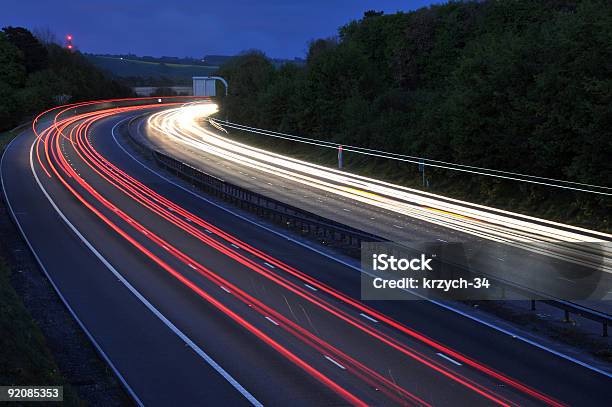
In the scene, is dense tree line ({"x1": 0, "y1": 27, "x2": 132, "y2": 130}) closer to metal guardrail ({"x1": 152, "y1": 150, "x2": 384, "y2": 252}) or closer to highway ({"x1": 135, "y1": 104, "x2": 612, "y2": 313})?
highway ({"x1": 135, "y1": 104, "x2": 612, "y2": 313})

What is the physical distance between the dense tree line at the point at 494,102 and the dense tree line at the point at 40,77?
39.6m

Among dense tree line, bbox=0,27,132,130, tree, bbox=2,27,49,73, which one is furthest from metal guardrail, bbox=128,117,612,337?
tree, bbox=2,27,49,73

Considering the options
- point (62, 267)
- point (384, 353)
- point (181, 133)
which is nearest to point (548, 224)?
point (384, 353)

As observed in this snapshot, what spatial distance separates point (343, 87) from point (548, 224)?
40.9 m

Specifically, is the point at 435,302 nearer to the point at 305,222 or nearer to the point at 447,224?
the point at 305,222

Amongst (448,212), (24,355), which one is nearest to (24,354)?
(24,355)

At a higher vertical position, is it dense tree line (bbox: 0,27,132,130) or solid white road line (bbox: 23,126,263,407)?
dense tree line (bbox: 0,27,132,130)

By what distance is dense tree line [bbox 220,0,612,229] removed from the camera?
1419 inches

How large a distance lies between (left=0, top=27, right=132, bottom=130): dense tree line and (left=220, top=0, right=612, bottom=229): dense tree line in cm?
3956

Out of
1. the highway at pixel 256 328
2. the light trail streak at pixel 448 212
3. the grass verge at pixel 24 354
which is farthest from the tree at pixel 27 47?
the grass verge at pixel 24 354

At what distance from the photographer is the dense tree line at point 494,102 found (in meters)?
36.0

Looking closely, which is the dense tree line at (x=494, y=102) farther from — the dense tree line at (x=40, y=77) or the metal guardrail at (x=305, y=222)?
the dense tree line at (x=40, y=77)

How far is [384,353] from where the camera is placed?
17.5m

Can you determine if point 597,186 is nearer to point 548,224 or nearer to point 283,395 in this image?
point 548,224
